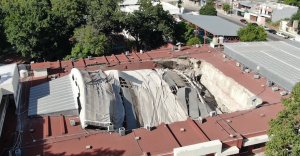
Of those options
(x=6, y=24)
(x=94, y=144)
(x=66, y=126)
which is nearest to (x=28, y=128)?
(x=66, y=126)

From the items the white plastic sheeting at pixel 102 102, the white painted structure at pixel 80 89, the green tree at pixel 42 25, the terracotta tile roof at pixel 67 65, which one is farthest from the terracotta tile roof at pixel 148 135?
the green tree at pixel 42 25

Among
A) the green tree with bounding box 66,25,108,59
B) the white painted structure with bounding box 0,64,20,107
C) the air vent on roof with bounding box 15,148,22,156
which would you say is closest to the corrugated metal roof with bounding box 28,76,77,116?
the white painted structure with bounding box 0,64,20,107

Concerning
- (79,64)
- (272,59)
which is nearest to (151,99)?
(79,64)

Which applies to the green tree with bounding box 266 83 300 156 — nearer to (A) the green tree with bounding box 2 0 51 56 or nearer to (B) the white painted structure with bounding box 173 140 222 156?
(B) the white painted structure with bounding box 173 140 222 156

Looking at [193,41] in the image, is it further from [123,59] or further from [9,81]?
[9,81]

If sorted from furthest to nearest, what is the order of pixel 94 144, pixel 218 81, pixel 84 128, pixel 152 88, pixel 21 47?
pixel 21 47 < pixel 218 81 < pixel 152 88 < pixel 84 128 < pixel 94 144

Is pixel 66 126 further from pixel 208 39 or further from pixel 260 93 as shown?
pixel 208 39

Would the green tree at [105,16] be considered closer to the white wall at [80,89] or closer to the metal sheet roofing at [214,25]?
the metal sheet roofing at [214,25]
